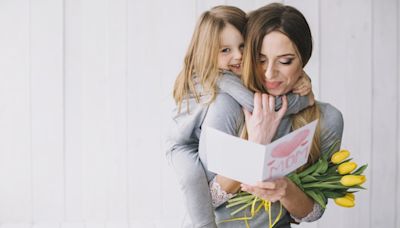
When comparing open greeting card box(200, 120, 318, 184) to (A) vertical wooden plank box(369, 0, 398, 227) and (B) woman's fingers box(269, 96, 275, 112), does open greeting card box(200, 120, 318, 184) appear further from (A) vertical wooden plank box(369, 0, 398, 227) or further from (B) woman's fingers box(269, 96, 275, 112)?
(A) vertical wooden plank box(369, 0, 398, 227)

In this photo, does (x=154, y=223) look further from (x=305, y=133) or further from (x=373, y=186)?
(x=305, y=133)

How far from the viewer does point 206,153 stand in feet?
5.93

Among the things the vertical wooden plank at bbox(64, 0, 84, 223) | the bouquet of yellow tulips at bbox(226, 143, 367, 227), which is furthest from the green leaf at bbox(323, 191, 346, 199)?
the vertical wooden plank at bbox(64, 0, 84, 223)

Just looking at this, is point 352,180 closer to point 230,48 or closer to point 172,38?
point 230,48

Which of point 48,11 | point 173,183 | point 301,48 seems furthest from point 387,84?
point 48,11

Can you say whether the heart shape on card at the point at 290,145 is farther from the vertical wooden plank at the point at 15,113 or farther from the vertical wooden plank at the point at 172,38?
the vertical wooden plank at the point at 15,113

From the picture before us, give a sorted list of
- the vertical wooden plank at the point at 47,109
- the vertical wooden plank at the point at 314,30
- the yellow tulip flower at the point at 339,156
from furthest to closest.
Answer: the vertical wooden plank at the point at 314,30
the vertical wooden plank at the point at 47,109
the yellow tulip flower at the point at 339,156

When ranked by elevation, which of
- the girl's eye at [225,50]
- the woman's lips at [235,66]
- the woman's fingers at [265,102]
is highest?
the girl's eye at [225,50]

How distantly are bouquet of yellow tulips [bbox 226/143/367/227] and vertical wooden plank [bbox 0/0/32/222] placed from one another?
136cm

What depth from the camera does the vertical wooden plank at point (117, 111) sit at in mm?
2857

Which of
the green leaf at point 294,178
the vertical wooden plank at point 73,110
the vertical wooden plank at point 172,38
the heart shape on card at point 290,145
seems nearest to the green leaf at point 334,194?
the green leaf at point 294,178

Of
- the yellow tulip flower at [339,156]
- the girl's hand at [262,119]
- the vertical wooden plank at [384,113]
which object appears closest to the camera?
the girl's hand at [262,119]

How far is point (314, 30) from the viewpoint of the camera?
298cm

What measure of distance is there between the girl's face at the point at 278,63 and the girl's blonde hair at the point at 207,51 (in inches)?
4.1
